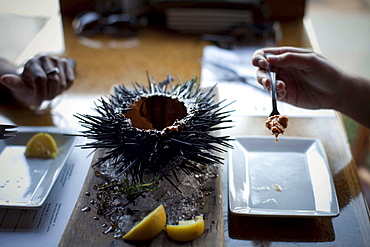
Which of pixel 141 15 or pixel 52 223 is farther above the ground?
pixel 141 15

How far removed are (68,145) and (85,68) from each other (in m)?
0.56

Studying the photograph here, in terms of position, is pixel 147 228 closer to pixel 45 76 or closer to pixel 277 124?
pixel 277 124

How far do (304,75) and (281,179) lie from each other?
329mm

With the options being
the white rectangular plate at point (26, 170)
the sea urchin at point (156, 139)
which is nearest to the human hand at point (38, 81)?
the white rectangular plate at point (26, 170)

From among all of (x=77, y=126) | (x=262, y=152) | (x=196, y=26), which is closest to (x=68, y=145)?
(x=77, y=126)

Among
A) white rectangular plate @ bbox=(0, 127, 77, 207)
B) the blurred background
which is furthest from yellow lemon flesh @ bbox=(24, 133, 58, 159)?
the blurred background

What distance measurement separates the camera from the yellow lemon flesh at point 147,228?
26.3 inches

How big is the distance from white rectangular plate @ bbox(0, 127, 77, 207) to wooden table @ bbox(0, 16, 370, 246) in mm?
94

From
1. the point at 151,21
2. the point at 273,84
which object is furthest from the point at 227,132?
the point at 151,21

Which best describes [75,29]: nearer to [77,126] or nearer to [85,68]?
[85,68]

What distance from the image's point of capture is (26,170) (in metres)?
Answer: 0.90

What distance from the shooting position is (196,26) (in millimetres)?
1749

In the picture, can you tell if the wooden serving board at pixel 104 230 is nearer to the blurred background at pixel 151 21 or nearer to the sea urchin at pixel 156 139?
the sea urchin at pixel 156 139

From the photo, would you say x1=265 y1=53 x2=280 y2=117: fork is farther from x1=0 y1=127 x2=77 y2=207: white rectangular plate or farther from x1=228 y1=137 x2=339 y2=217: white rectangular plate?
x1=0 y1=127 x2=77 y2=207: white rectangular plate
